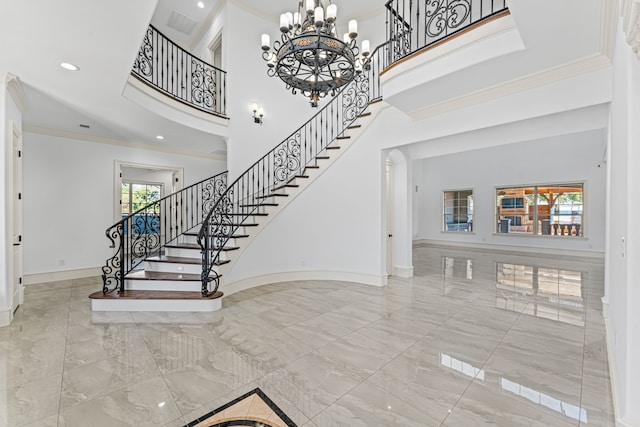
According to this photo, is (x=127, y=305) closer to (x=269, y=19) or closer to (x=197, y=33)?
(x=269, y=19)

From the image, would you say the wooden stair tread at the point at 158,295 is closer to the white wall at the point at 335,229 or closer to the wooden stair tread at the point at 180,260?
the wooden stair tread at the point at 180,260

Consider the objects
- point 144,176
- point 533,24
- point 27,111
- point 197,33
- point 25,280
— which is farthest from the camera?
point 144,176

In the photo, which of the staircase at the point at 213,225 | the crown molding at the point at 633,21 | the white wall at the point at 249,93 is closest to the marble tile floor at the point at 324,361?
the staircase at the point at 213,225

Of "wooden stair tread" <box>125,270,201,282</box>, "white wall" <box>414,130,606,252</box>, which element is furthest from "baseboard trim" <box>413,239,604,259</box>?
"wooden stair tread" <box>125,270,201,282</box>

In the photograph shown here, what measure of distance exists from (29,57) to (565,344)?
6212 mm

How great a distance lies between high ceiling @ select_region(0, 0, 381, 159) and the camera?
89.0 inches

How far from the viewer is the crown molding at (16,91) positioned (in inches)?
133

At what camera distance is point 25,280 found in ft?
17.1

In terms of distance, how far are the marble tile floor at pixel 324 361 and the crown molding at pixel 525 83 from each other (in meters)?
2.90

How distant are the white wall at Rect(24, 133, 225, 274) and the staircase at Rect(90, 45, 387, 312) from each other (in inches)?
18.5

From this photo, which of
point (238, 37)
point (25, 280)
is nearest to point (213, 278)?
point (25, 280)

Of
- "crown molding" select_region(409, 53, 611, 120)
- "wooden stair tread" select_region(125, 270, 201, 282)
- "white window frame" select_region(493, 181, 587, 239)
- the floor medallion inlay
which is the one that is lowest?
the floor medallion inlay

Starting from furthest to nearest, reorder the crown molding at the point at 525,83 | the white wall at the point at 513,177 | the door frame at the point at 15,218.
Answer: the white wall at the point at 513,177, the door frame at the point at 15,218, the crown molding at the point at 525,83

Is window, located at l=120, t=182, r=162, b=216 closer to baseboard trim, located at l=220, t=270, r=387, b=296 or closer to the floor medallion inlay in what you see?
baseboard trim, located at l=220, t=270, r=387, b=296
